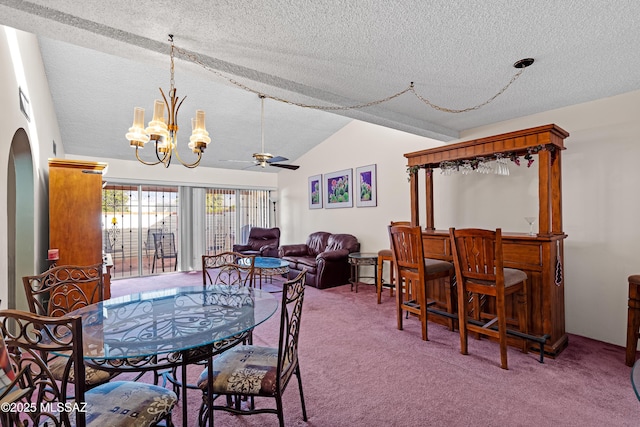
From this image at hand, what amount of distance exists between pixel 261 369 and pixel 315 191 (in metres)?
5.40

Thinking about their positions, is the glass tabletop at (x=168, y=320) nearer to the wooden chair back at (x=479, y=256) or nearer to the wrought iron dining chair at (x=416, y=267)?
the wrought iron dining chair at (x=416, y=267)

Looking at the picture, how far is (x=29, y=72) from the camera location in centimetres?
276

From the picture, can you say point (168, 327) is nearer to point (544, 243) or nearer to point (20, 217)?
point (20, 217)

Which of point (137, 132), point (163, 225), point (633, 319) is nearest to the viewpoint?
point (137, 132)

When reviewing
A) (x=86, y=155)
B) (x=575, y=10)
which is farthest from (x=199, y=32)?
(x=86, y=155)

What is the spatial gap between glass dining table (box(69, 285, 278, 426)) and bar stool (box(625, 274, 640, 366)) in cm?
284

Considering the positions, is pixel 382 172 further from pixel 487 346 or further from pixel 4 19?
pixel 4 19

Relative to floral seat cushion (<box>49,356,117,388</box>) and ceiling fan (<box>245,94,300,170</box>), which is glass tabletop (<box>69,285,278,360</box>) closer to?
floral seat cushion (<box>49,356,117,388</box>)

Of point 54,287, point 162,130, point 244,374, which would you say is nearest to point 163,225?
point 54,287

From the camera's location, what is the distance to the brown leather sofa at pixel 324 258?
526cm

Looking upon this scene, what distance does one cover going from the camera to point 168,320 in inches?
68.8

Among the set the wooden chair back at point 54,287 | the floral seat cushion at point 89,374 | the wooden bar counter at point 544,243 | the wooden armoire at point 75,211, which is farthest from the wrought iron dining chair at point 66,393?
the wooden bar counter at point 544,243

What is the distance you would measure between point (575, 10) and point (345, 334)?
3051 millimetres

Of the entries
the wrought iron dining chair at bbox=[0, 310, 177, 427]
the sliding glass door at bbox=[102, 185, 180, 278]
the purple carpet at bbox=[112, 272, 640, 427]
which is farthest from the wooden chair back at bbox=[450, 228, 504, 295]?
the sliding glass door at bbox=[102, 185, 180, 278]
